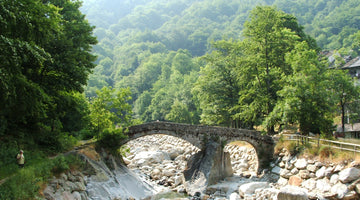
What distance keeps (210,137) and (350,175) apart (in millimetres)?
11336

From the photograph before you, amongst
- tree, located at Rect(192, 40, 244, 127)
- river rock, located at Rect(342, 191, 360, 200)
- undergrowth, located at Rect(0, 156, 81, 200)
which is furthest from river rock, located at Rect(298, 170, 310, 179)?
undergrowth, located at Rect(0, 156, 81, 200)

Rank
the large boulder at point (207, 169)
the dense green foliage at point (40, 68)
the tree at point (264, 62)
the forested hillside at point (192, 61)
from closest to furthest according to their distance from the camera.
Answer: the dense green foliage at point (40, 68), the large boulder at point (207, 169), the tree at point (264, 62), the forested hillside at point (192, 61)

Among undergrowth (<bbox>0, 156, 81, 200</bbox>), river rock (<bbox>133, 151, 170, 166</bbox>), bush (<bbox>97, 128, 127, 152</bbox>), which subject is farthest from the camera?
river rock (<bbox>133, 151, 170, 166</bbox>)

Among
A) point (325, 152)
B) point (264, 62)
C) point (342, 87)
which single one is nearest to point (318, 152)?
point (325, 152)

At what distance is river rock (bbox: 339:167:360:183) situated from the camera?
59.0 ft

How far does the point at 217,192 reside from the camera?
2316 centimetres

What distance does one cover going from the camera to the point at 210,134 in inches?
1057

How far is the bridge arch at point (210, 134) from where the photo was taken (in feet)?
85.4

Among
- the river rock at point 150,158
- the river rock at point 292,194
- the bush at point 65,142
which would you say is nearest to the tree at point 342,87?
the river rock at point 292,194

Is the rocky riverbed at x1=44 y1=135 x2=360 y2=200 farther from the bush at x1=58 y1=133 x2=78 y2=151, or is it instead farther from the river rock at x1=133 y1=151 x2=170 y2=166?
the bush at x1=58 y1=133 x2=78 y2=151

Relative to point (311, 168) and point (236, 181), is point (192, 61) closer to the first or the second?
point (236, 181)

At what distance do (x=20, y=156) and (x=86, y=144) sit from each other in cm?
764

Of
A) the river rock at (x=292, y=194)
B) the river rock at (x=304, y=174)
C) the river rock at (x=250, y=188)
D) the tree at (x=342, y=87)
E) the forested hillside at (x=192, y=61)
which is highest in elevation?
the forested hillside at (x=192, y=61)

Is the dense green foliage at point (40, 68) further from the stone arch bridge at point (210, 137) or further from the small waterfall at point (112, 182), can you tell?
the stone arch bridge at point (210, 137)
